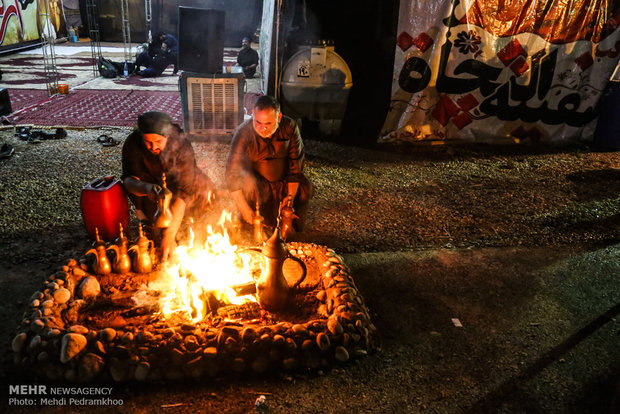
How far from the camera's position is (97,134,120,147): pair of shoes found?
7.14 m

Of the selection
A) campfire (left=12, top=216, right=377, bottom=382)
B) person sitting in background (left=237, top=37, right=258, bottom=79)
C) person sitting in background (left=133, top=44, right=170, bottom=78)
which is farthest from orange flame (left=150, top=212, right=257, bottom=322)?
person sitting in background (left=237, top=37, right=258, bottom=79)

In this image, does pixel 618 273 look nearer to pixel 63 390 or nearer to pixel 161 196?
pixel 161 196

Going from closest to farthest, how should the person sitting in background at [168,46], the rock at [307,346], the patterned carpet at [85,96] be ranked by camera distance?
the rock at [307,346]
the patterned carpet at [85,96]
the person sitting in background at [168,46]

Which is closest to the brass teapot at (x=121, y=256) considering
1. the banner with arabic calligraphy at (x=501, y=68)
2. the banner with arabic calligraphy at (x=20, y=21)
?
the banner with arabic calligraphy at (x=501, y=68)

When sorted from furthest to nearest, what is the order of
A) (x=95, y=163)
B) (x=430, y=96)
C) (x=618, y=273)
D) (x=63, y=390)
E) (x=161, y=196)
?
1. (x=430, y=96)
2. (x=95, y=163)
3. (x=618, y=273)
4. (x=161, y=196)
5. (x=63, y=390)

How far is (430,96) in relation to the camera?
7.99 meters

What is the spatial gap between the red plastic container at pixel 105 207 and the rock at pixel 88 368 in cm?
168

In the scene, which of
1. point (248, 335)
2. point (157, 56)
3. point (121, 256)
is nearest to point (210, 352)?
point (248, 335)

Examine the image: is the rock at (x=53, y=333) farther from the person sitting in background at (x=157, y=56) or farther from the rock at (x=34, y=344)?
the person sitting in background at (x=157, y=56)

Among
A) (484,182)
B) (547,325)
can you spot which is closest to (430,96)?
(484,182)

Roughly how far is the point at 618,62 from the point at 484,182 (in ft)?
14.1

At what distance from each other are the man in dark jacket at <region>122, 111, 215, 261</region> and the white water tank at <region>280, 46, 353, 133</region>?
13.0 ft

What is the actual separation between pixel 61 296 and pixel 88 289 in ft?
0.69

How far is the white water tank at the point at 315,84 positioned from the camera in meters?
7.49
